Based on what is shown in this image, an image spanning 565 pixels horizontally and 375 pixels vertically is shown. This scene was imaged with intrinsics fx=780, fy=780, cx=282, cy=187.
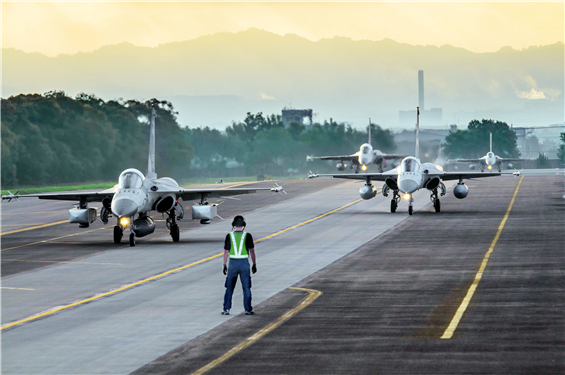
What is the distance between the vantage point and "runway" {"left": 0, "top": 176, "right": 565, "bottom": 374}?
13.3 metres

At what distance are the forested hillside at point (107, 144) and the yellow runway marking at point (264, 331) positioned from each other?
3243 inches

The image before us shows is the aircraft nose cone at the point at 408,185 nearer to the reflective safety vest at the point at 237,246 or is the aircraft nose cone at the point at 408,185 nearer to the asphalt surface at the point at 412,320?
the asphalt surface at the point at 412,320

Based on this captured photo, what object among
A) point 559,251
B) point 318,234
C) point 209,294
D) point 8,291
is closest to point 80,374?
point 209,294

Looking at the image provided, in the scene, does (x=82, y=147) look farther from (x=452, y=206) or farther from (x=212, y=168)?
(x=452, y=206)

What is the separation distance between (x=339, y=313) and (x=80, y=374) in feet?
21.4

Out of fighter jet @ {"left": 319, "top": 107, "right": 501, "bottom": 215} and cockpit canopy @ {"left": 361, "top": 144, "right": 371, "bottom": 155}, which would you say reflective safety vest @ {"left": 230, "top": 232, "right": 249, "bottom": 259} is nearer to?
fighter jet @ {"left": 319, "top": 107, "right": 501, "bottom": 215}

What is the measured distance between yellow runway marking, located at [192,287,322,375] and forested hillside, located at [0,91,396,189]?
3243 inches

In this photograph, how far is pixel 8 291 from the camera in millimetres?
22703

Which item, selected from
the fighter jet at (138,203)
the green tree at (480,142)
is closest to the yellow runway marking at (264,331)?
the fighter jet at (138,203)

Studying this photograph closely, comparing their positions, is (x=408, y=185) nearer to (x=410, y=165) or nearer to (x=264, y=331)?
(x=410, y=165)

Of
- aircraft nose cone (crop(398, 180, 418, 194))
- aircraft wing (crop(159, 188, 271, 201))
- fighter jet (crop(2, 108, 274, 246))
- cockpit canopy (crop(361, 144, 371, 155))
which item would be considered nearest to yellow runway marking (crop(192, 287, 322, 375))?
fighter jet (crop(2, 108, 274, 246))

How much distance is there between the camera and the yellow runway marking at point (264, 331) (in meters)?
13.0

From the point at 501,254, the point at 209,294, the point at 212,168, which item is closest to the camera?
the point at 209,294

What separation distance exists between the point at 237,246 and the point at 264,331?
2.26m
